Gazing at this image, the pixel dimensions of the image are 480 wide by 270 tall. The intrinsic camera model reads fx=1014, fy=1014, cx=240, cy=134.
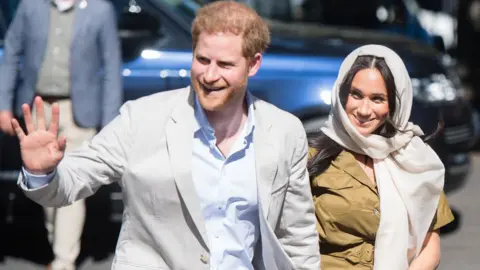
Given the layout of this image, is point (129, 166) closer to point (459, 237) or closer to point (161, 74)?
point (161, 74)

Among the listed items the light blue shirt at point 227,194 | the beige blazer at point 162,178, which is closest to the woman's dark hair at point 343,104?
the beige blazer at point 162,178

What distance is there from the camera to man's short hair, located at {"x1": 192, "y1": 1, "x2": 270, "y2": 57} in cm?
285

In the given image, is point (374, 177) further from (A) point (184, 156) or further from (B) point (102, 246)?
(B) point (102, 246)

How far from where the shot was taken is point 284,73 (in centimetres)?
609

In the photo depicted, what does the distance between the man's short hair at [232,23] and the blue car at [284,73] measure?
306cm

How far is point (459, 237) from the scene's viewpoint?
22.7ft

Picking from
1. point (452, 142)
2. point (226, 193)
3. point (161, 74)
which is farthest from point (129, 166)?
point (452, 142)

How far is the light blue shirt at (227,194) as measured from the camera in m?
2.88

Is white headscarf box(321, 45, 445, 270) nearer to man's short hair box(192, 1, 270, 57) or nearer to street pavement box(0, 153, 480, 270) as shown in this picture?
man's short hair box(192, 1, 270, 57)

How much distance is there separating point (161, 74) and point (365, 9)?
470cm

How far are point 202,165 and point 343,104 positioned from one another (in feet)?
2.39

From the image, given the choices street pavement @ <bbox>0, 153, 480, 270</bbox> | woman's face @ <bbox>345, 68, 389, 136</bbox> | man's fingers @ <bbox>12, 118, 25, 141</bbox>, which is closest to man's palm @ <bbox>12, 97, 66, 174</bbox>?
man's fingers @ <bbox>12, 118, 25, 141</bbox>

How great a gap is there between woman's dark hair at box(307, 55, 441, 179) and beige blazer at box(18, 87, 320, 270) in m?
0.37

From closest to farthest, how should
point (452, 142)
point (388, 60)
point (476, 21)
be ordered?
1. point (388, 60)
2. point (452, 142)
3. point (476, 21)
